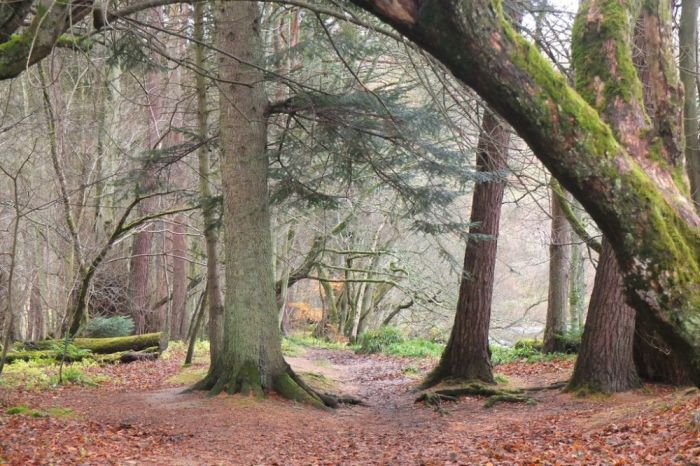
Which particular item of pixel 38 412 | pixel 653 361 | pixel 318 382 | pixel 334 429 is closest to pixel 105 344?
pixel 318 382

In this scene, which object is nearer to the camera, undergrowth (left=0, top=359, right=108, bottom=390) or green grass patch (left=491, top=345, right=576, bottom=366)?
undergrowth (left=0, top=359, right=108, bottom=390)

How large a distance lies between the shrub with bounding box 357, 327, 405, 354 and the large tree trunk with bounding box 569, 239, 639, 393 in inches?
467

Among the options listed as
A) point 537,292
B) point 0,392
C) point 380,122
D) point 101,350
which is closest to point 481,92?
point 380,122

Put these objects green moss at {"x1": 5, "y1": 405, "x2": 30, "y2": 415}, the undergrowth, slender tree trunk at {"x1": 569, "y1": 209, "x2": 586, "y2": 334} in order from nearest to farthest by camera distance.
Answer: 1. green moss at {"x1": 5, "y1": 405, "x2": 30, "y2": 415}
2. the undergrowth
3. slender tree trunk at {"x1": 569, "y1": 209, "x2": 586, "y2": 334}

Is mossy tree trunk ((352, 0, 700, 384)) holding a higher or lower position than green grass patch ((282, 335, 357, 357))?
higher

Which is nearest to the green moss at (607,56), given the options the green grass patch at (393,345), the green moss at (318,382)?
the green moss at (318,382)

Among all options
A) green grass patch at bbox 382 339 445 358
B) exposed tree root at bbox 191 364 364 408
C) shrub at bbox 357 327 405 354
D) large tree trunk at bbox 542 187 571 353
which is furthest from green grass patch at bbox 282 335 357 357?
exposed tree root at bbox 191 364 364 408

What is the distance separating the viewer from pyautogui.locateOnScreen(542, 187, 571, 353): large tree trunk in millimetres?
15250

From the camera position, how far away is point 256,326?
984 centimetres

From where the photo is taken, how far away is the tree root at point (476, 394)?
1027 centimetres

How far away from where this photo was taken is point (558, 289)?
15.5m

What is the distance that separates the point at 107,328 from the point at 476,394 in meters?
10.3

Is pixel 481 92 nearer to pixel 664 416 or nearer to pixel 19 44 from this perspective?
pixel 19 44

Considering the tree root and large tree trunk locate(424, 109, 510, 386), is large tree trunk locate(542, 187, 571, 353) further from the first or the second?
the tree root
